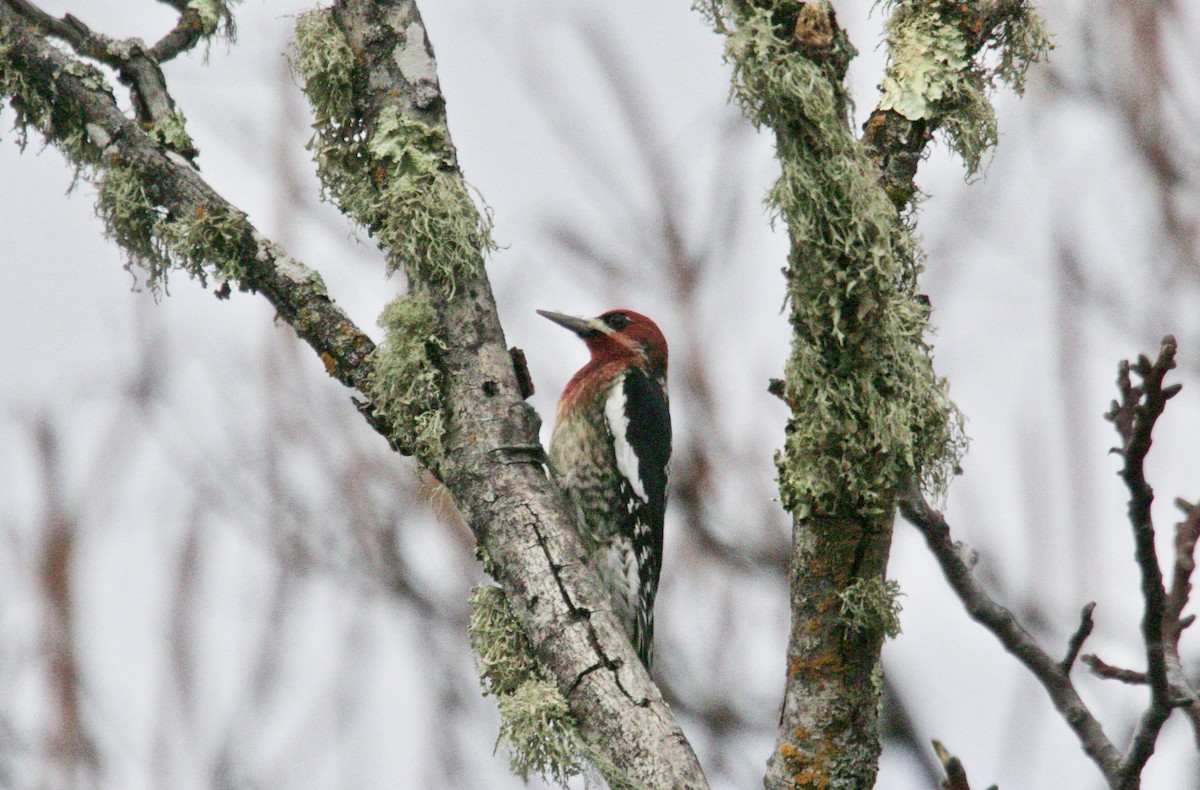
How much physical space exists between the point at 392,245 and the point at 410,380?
32 cm

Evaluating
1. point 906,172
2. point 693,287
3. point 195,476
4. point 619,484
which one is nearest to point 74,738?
point 195,476

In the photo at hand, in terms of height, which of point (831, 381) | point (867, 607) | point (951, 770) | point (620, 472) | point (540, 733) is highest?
point (620, 472)

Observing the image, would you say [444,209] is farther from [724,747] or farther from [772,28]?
[724,747]

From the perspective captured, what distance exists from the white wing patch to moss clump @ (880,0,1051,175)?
1.85 m

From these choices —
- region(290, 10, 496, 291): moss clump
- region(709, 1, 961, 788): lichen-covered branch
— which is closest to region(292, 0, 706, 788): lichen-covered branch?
region(290, 10, 496, 291): moss clump

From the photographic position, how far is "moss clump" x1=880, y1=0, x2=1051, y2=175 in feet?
7.37

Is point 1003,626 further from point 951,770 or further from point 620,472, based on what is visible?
point 620,472

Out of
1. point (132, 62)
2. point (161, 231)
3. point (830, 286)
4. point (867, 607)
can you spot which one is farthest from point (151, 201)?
point (867, 607)

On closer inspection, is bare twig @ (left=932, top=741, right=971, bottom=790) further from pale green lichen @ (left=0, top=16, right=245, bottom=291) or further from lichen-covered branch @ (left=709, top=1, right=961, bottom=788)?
pale green lichen @ (left=0, top=16, right=245, bottom=291)

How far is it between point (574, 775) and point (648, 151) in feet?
9.22

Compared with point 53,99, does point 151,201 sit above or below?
below

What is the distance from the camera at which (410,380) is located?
97.7 inches

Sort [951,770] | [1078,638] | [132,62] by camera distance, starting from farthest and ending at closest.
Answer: [132,62] < [1078,638] < [951,770]

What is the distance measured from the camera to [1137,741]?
1531 millimetres
